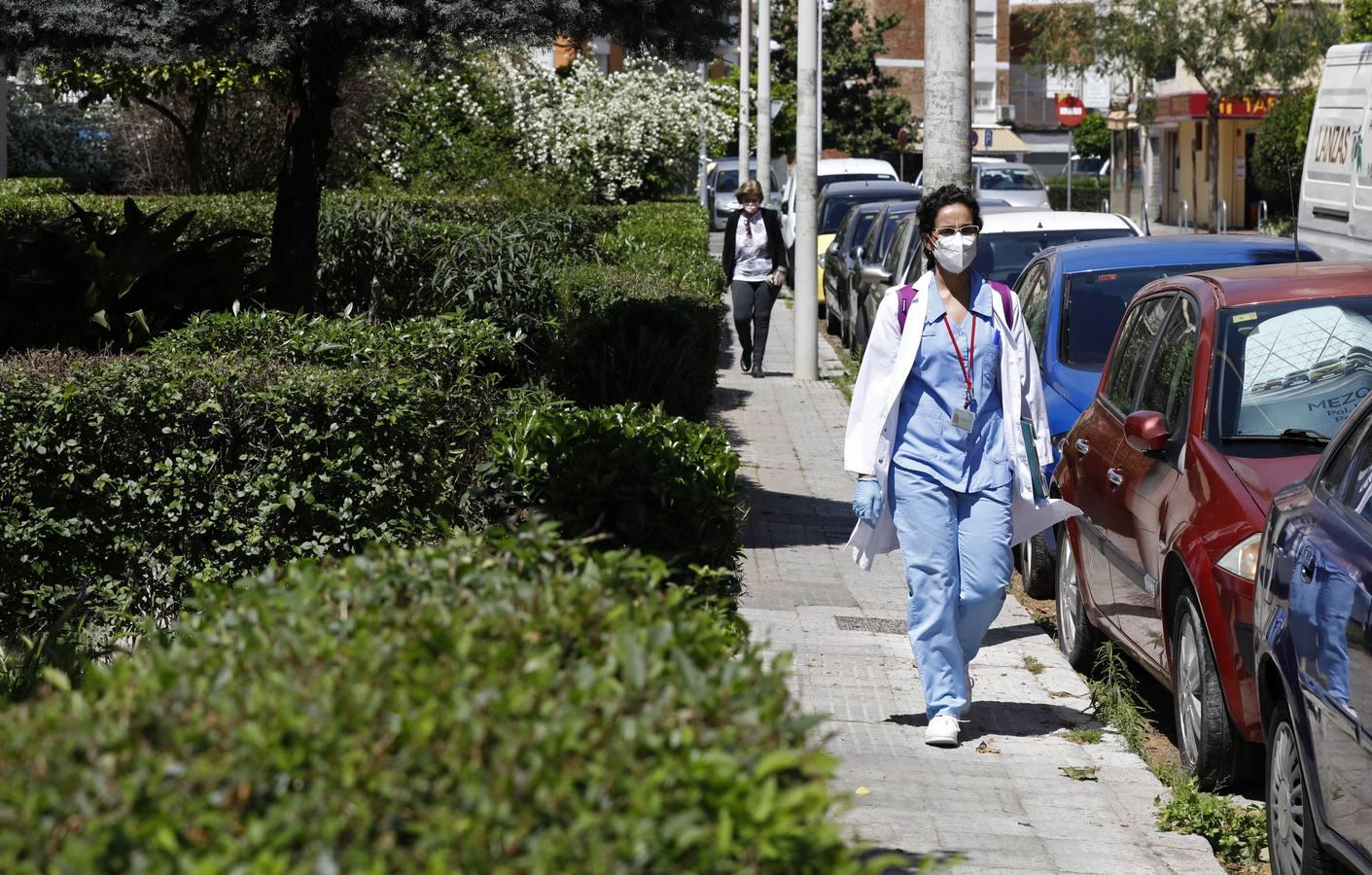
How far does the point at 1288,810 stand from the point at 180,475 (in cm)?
383

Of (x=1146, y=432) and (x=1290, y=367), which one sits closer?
(x=1146, y=432)

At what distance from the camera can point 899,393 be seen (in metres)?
5.96

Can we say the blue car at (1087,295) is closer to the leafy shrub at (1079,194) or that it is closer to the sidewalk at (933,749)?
the sidewalk at (933,749)

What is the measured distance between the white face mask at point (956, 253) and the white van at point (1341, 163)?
21.4 ft

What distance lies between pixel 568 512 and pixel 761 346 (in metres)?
11.6

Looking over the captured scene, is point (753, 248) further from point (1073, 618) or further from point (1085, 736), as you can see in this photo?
point (1085, 736)

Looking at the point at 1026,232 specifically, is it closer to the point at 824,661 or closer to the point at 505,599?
the point at 824,661

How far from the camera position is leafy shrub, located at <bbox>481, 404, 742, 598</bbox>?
16.8ft

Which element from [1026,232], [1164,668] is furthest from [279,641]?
[1026,232]

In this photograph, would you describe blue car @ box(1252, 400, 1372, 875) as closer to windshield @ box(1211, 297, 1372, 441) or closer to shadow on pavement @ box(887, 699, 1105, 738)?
windshield @ box(1211, 297, 1372, 441)

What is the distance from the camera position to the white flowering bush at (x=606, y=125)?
28.9 meters

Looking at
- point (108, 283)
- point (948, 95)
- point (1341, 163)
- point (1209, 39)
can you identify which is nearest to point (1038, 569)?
point (948, 95)

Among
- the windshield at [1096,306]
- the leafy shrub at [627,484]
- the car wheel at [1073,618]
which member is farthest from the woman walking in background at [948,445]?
the windshield at [1096,306]

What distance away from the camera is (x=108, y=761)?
220cm
